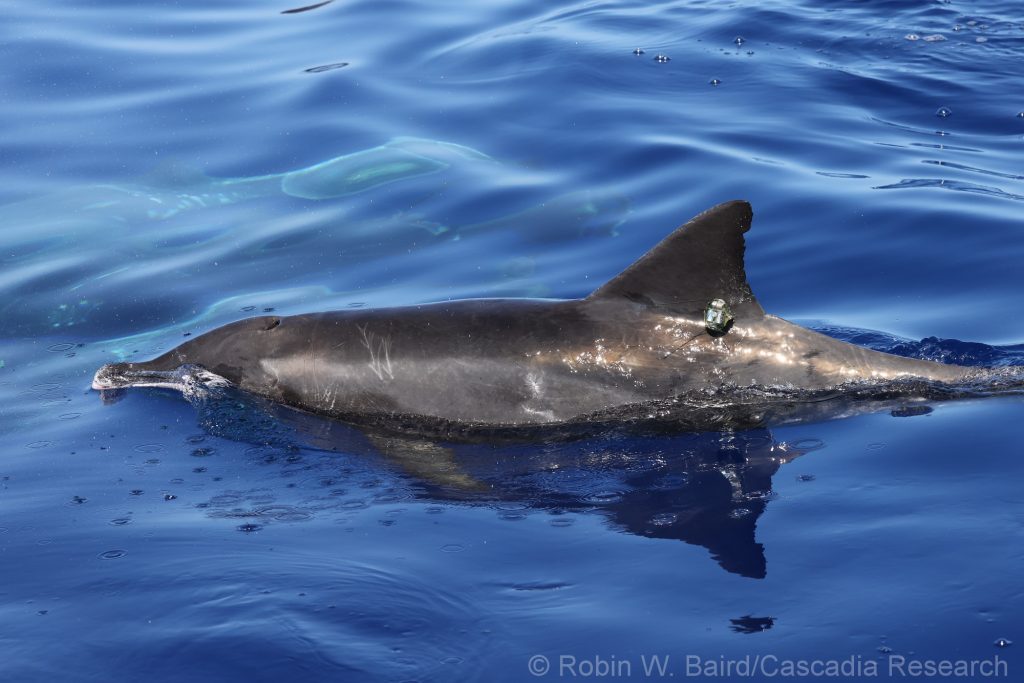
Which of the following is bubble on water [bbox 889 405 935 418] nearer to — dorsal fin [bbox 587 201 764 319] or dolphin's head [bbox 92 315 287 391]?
dorsal fin [bbox 587 201 764 319]

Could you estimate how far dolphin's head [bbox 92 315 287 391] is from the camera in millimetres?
9820

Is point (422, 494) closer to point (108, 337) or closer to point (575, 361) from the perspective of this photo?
point (575, 361)

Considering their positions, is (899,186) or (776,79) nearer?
(899,186)

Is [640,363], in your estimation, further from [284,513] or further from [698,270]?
[284,513]

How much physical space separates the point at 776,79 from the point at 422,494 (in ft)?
39.0

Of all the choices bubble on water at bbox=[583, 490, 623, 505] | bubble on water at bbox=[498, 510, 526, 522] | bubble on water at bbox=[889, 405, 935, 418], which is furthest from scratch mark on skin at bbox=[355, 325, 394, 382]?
bubble on water at bbox=[889, 405, 935, 418]

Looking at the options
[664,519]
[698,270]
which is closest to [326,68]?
[698,270]

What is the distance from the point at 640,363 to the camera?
874cm

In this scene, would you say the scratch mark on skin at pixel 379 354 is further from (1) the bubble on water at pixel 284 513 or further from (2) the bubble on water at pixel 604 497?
(2) the bubble on water at pixel 604 497

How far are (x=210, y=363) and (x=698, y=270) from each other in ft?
13.3

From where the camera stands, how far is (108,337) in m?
11.7

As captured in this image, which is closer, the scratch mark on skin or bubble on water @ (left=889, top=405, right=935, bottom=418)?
bubble on water @ (left=889, top=405, right=935, bottom=418)

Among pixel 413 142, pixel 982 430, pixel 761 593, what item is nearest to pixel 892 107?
pixel 413 142

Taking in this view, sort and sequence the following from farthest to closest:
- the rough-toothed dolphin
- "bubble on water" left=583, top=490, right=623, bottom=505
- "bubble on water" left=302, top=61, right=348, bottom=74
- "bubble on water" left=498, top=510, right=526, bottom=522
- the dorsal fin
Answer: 1. "bubble on water" left=302, top=61, right=348, bottom=74
2. the rough-toothed dolphin
3. the dorsal fin
4. "bubble on water" left=583, top=490, right=623, bottom=505
5. "bubble on water" left=498, top=510, right=526, bottom=522
